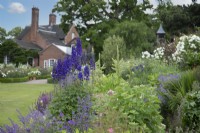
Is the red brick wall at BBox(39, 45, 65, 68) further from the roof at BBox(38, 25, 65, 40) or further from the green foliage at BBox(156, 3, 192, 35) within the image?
the green foliage at BBox(156, 3, 192, 35)

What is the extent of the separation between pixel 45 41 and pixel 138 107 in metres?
39.7

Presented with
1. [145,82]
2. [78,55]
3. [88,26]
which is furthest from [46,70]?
[78,55]

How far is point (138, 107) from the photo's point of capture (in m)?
3.71

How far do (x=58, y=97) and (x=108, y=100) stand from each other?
991mm

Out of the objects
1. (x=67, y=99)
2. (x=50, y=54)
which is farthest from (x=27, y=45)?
(x=67, y=99)

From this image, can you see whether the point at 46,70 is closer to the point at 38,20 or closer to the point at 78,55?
the point at 38,20

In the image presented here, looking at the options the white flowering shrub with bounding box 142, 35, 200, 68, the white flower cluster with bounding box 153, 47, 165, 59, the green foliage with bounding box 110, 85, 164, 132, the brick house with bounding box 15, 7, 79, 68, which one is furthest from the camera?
the brick house with bounding box 15, 7, 79, 68

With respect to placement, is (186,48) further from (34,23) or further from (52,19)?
(52,19)

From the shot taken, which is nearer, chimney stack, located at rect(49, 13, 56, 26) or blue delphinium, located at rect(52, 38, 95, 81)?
blue delphinium, located at rect(52, 38, 95, 81)

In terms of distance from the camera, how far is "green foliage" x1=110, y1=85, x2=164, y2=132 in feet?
11.9

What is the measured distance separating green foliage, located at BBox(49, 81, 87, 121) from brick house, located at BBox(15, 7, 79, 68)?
96.2 ft

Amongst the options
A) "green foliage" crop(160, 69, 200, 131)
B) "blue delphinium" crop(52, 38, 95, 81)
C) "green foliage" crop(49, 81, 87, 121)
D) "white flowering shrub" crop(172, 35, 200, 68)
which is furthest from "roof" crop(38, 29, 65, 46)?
"green foliage" crop(49, 81, 87, 121)

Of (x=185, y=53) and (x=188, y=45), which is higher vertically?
(x=188, y=45)

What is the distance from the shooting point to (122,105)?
12.4 feet
